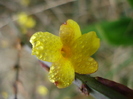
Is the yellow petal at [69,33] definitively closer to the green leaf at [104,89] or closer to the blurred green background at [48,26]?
the green leaf at [104,89]

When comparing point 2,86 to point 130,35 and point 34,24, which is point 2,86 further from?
point 130,35

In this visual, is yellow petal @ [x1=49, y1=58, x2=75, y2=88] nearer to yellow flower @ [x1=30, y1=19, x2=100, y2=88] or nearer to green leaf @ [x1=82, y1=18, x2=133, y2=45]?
yellow flower @ [x1=30, y1=19, x2=100, y2=88]

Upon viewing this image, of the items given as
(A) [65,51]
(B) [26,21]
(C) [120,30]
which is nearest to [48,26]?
(B) [26,21]

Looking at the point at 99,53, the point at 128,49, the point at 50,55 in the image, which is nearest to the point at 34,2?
the point at 99,53

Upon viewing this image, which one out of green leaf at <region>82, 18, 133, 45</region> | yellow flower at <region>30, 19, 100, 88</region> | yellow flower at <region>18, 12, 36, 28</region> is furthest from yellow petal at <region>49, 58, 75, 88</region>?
yellow flower at <region>18, 12, 36, 28</region>

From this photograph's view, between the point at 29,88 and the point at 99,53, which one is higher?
the point at 99,53

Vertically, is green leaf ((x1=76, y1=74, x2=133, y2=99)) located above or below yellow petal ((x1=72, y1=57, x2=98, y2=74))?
below

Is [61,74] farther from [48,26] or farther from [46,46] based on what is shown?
[48,26]
